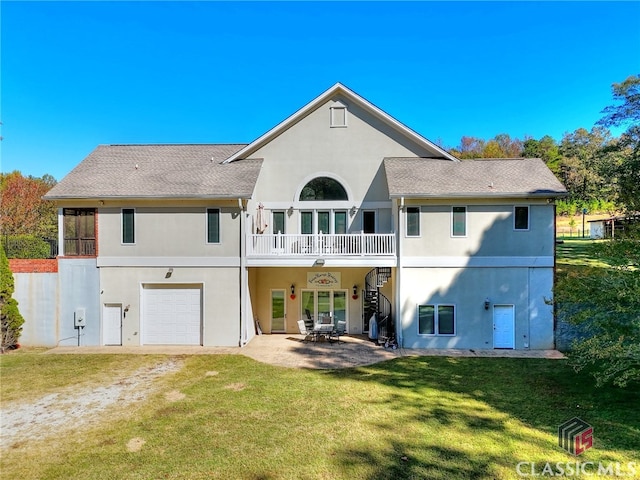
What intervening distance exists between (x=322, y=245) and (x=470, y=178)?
7.08 meters

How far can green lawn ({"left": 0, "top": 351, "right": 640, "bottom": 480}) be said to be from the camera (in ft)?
20.3

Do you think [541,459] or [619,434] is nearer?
[541,459]

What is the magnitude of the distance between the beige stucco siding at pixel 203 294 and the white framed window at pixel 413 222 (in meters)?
7.51

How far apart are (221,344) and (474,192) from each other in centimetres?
1215

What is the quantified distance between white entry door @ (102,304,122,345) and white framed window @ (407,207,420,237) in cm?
1283

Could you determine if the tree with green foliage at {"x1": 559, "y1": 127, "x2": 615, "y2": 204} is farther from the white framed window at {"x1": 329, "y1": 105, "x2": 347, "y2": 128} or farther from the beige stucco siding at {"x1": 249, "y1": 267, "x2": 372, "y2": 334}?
the beige stucco siding at {"x1": 249, "y1": 267, "x2": 372, "y2": 334}

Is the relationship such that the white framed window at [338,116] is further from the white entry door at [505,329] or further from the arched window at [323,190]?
the white entry door at [505,329]

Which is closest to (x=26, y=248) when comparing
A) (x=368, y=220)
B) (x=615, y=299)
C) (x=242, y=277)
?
(x=242, y=277)

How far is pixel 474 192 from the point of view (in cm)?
1337

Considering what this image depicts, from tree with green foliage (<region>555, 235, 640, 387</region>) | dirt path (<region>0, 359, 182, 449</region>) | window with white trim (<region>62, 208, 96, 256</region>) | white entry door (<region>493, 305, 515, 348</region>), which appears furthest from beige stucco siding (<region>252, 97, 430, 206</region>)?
dirt path (<region>0, 359, 182, 449</region>)

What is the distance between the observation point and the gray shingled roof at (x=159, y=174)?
14.0 m

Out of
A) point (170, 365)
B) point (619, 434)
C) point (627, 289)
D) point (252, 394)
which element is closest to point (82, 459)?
point (252, 394)

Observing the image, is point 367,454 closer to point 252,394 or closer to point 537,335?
point 252,394

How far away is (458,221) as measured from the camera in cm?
1380
